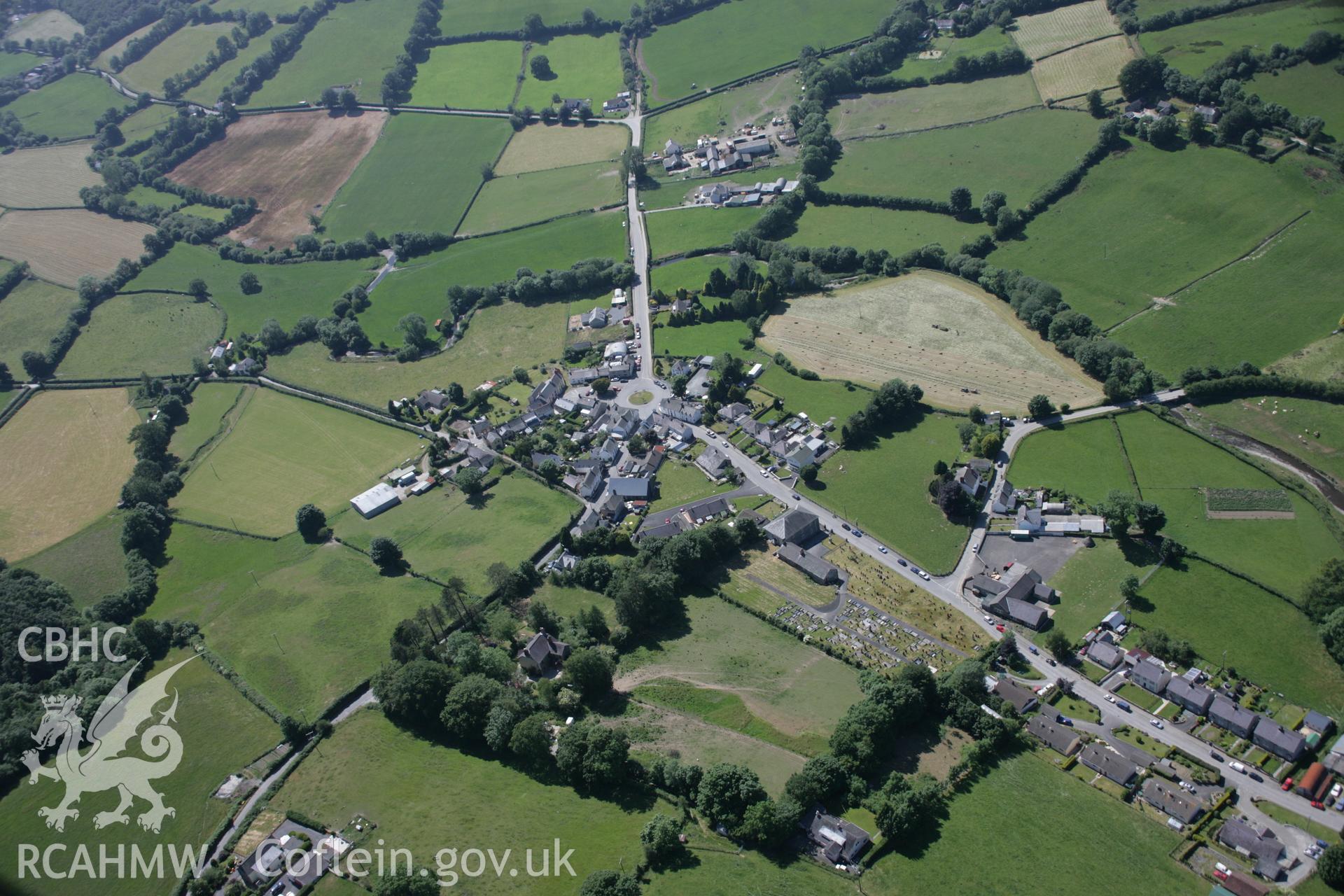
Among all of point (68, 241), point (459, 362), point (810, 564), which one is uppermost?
point (68, 241)

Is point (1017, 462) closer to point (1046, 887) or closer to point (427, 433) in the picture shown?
point (1046, 887)

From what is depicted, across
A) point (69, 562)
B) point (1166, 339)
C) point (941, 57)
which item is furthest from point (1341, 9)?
point (69, 562)

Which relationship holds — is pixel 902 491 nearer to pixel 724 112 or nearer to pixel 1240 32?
pixel 724 112

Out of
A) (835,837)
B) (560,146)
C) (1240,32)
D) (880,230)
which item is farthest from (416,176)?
(835,837)

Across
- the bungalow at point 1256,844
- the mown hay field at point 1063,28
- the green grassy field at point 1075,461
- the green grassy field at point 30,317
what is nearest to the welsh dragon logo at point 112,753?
the green grassy field at point 30,317

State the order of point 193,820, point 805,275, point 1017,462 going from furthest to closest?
1. point 805,275
2. point 1017,462
3. point 193,820

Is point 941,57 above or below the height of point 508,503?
above

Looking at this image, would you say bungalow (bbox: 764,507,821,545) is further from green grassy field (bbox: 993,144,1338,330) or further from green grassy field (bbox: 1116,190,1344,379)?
green grassy field (bbox: 993,144,1338,330)

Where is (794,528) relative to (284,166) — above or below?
below
